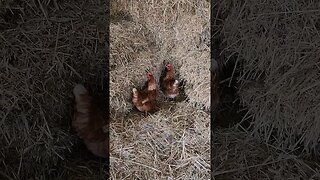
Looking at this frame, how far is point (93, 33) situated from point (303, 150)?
1.14m

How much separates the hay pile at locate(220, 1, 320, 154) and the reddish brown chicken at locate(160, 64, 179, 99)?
388 mm

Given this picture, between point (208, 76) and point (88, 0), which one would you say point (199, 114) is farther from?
point (88, 0)

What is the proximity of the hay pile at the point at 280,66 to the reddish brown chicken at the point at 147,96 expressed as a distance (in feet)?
1.58

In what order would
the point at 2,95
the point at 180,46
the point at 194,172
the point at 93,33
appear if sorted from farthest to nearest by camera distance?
the point at 180,46 → the point at 194,172 → the point at 93,33 → the point at 2,95

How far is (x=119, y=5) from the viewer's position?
2465 millimetres

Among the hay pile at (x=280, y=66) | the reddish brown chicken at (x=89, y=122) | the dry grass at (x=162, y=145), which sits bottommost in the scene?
the dry grass at (x=162, y=145)

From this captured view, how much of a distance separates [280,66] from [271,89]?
0.11 metres

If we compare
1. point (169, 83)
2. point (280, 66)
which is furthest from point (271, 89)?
point (169, 83)

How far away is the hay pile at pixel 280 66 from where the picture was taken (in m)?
1.98

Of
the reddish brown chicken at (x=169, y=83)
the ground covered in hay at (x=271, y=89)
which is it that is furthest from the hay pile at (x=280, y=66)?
the reddish brown chicken at (x=169, y=83)

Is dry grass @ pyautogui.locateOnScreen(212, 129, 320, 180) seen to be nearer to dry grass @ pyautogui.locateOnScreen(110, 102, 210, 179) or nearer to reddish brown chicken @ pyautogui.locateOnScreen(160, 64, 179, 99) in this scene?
dry grass @ pyautogui.locateOnScreen(110, 102, 210, 179)

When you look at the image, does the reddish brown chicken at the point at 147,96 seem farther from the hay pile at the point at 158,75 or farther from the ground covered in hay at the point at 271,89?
the ground covered in hay at the point at 271,89

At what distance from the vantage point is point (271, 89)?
6.72ft

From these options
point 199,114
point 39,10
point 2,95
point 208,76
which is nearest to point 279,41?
point 208,76
